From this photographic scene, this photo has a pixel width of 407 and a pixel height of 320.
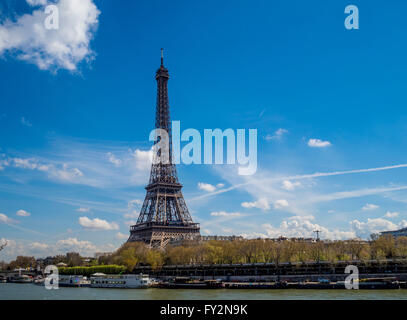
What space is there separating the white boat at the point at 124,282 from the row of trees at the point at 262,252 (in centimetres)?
1379

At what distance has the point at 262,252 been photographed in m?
74.8

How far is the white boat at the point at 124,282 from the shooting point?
62.2 m

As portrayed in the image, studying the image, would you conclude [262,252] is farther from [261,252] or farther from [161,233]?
[161,233]

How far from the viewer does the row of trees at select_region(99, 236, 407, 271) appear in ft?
213

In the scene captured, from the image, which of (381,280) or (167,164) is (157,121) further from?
(381,280)

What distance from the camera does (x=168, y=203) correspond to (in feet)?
320

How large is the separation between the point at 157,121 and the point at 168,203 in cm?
1981

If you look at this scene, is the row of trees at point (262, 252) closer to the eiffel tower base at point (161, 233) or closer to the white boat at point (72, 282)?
the eiffel tower base at point (161, 233)

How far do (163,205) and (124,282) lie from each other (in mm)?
32137

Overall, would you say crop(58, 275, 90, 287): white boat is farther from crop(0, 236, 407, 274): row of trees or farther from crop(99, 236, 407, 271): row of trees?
crop(99, 236, 407, 271): row of trees

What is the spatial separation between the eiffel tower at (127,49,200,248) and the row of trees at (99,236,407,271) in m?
4.38
